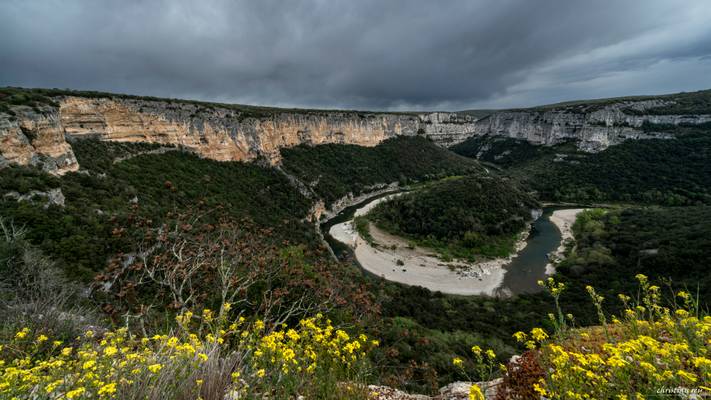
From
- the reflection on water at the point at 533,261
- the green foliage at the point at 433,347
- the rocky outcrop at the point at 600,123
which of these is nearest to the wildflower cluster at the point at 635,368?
the green foliage at the point at 433,347

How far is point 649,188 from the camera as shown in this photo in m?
53.4

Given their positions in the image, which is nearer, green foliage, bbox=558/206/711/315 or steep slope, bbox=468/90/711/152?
green foliage, bbox=558/206/711/315

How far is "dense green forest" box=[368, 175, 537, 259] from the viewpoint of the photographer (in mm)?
40000

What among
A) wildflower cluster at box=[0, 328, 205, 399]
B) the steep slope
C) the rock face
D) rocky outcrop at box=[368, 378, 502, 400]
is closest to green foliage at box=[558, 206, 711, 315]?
rocky outcrop at box=[368, 378, 502, 400]

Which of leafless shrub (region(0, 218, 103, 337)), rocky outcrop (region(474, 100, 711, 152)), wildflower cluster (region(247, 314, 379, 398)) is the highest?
rocky outcrop (region(474, 100, 711, 152))

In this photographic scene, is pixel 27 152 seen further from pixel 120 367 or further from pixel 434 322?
pixel 434 322

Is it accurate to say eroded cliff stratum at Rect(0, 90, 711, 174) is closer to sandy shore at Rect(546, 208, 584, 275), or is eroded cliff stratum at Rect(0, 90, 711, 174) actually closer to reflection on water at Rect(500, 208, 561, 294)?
sandy shore at Rect(546, 208, 584, 275)

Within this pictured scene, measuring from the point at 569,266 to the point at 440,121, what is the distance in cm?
10690

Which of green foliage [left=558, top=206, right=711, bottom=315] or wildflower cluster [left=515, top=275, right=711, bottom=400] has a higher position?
wildflower cluster [left=515, top=275, right=711, bottom=400]

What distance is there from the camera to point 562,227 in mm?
46844

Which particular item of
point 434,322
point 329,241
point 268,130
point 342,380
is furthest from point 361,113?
point 342,380

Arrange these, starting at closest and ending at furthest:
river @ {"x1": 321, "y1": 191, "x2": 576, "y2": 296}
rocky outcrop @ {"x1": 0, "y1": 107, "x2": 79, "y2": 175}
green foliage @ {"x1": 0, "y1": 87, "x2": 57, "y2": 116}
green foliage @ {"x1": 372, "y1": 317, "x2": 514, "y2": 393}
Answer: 1. green foliage @ {"x1": 372, "y1": 317, "x2": 514, "y2": 393}
2. rocky outcrop @ {"x1": 0, "y1": 107, "x2": 79, "y2": 175}
3. green foliage @ {"x1": 0, "y1": 87, "x2": 57, "y2": 116}
4. river @ {"x1": 321, "y1": 191, "x2": 576, "y2": 296}

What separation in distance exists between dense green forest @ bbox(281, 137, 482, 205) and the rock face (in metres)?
4.29

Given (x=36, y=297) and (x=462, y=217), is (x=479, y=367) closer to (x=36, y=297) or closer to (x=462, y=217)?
(x=36, y=297)
